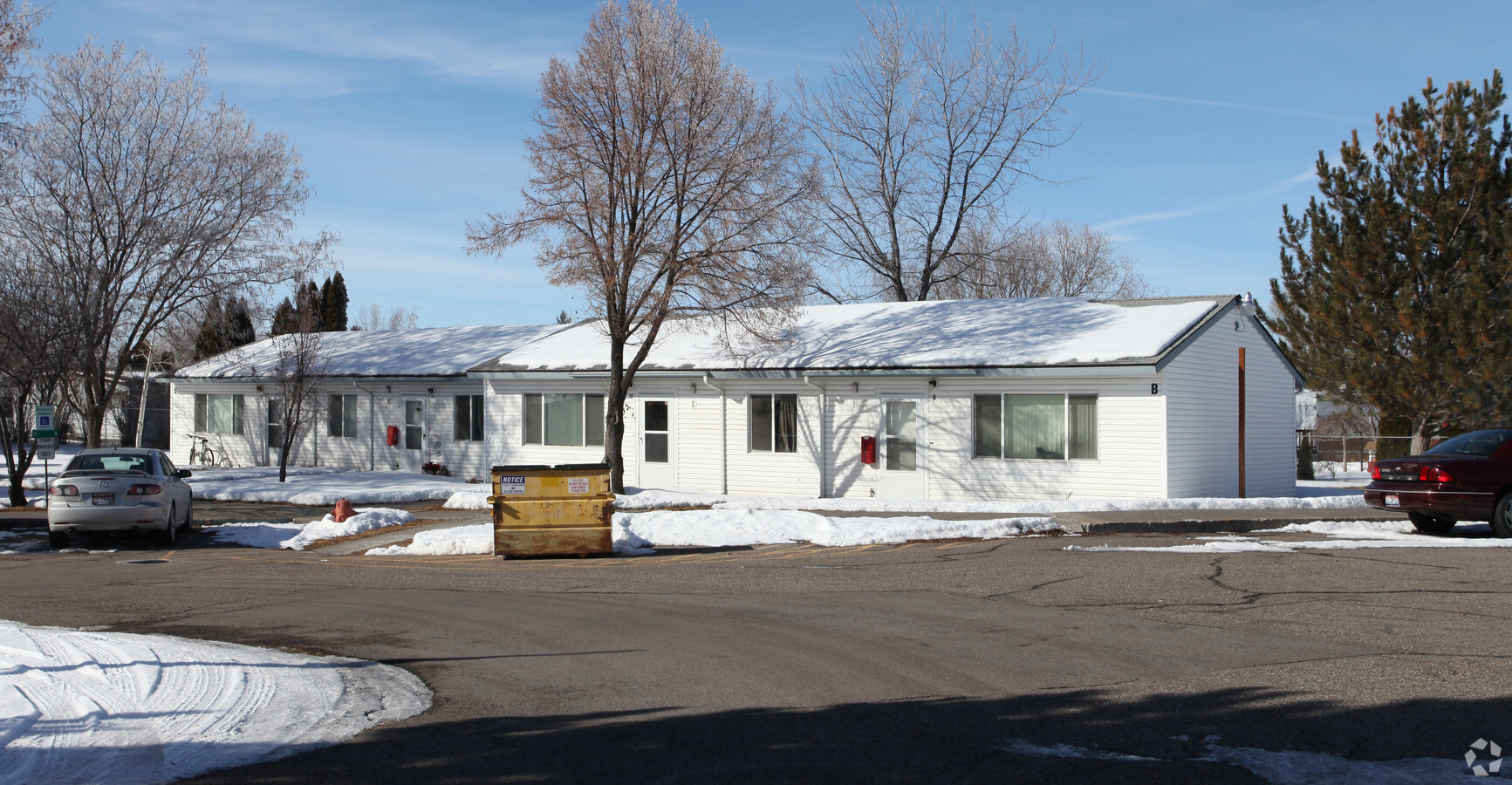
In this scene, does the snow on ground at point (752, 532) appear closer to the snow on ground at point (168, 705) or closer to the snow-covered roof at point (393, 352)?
the snow on ground at point (168, 705)

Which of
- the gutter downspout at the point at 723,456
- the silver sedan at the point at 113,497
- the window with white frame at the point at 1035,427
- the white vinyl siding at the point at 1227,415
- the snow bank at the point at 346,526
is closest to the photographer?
the silver sedan at the point at 113,497

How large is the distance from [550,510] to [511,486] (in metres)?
0.61

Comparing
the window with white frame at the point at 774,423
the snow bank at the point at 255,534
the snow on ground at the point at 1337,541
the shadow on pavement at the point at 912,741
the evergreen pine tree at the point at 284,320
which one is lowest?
the snow bank at the point at 255,534

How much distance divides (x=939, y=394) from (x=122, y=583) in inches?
589

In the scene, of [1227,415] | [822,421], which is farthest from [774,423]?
[1227,415]

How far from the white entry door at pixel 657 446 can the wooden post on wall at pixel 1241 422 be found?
12067 mm

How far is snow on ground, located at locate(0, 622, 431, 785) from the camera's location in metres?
5.54

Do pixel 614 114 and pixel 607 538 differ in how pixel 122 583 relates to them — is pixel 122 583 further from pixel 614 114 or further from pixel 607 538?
pixel 614 114

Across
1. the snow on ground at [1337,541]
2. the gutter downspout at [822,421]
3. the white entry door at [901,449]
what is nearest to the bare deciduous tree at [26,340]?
the gutter downspout at [822,421]

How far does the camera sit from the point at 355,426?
109 feet

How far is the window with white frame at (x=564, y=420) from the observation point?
27188mm

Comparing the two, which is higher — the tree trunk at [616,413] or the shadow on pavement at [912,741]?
the tree trunk at [616,413]

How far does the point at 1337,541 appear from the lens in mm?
15219

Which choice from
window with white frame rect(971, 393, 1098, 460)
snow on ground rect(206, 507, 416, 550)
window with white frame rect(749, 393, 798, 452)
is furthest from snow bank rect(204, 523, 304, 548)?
window with white frame rect(971, 393, 1098, 460)
